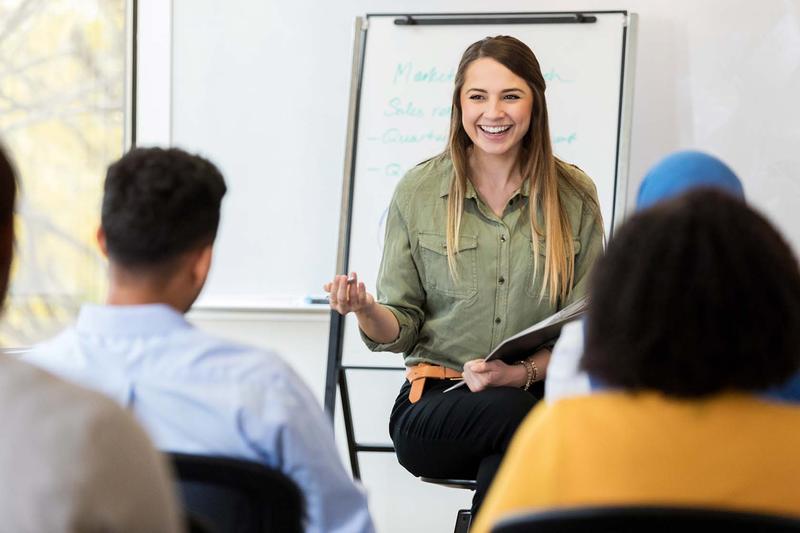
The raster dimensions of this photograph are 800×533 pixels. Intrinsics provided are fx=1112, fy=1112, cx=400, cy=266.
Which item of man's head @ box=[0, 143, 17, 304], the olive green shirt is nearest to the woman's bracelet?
the olive green shirt

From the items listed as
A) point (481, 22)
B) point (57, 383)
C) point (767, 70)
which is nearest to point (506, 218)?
point (481, 22)

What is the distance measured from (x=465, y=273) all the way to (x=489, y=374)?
290 mm

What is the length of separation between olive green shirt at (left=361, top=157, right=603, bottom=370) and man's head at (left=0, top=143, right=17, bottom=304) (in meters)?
1.55

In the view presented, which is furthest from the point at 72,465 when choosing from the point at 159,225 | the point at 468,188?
the point at 468,188

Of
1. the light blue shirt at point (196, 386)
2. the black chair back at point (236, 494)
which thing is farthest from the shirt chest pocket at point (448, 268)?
the black chair back at point (236, 494)

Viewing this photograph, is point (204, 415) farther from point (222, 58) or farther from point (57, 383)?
point (222, 58)

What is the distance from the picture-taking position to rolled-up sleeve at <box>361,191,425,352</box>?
2.54 m

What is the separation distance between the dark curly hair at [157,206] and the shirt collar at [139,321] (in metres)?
0.12

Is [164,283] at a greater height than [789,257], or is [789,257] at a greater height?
[789,257]

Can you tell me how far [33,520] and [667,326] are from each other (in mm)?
613

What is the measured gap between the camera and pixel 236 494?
120cm

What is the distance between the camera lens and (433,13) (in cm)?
342

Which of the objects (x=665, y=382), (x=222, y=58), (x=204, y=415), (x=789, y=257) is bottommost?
(x=204, y=415)

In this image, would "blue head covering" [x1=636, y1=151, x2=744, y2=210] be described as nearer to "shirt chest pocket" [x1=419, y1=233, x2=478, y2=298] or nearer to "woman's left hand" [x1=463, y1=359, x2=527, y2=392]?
"woman's left hand" [x1=463, y1=359, x2=527, y2=392]
